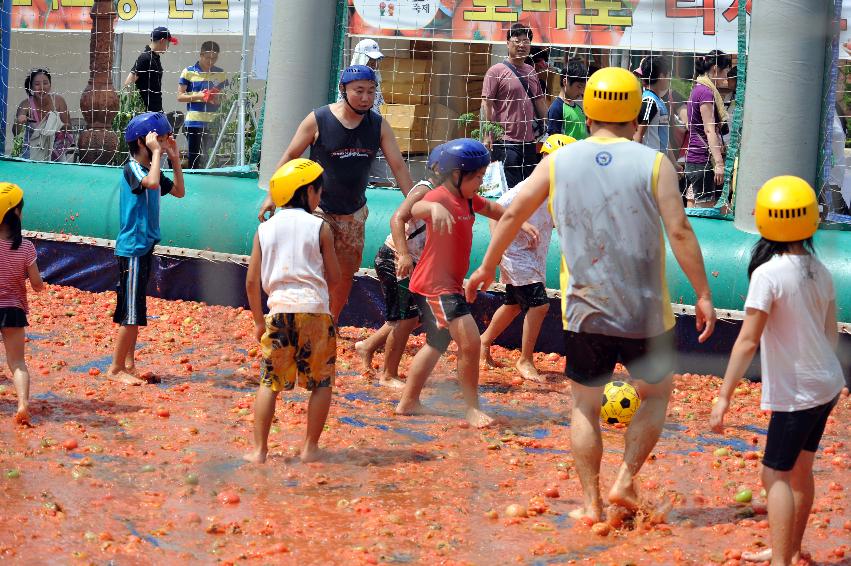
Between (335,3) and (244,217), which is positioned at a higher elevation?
(335,3)

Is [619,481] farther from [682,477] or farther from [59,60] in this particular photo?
[59,60]

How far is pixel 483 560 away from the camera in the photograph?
189 inches

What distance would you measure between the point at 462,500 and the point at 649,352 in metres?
1.13

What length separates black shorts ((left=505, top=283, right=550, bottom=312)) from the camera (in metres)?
8.20

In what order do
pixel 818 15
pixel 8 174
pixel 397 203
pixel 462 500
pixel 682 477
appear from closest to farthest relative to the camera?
1. pixel 462 500
2. pixel 682 477
3. pixel 818 15
4. pixel 397 203
5. pixel 8 174

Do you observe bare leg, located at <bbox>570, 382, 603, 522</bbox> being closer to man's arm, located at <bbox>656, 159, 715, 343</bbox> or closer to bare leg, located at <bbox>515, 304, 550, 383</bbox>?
man's arm, located at <bbox>656, 159, 715, 343</bbox>

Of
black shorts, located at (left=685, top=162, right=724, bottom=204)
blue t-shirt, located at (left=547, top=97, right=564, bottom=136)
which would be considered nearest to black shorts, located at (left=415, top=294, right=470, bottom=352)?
black shorts, located at (left=685, top=162, right=724, bottom=204)

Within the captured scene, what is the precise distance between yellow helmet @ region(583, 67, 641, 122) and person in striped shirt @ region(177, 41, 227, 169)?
8.09m

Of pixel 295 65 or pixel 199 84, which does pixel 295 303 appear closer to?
pixel 295 65

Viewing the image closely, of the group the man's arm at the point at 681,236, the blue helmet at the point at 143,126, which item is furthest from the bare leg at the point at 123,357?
the man's arm at the point at 681,236

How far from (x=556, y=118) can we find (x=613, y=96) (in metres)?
5.53

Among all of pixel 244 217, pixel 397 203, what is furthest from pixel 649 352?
pixel 244 217

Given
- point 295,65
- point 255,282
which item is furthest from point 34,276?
point 295,65

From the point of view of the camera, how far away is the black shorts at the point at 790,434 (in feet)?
14.6
